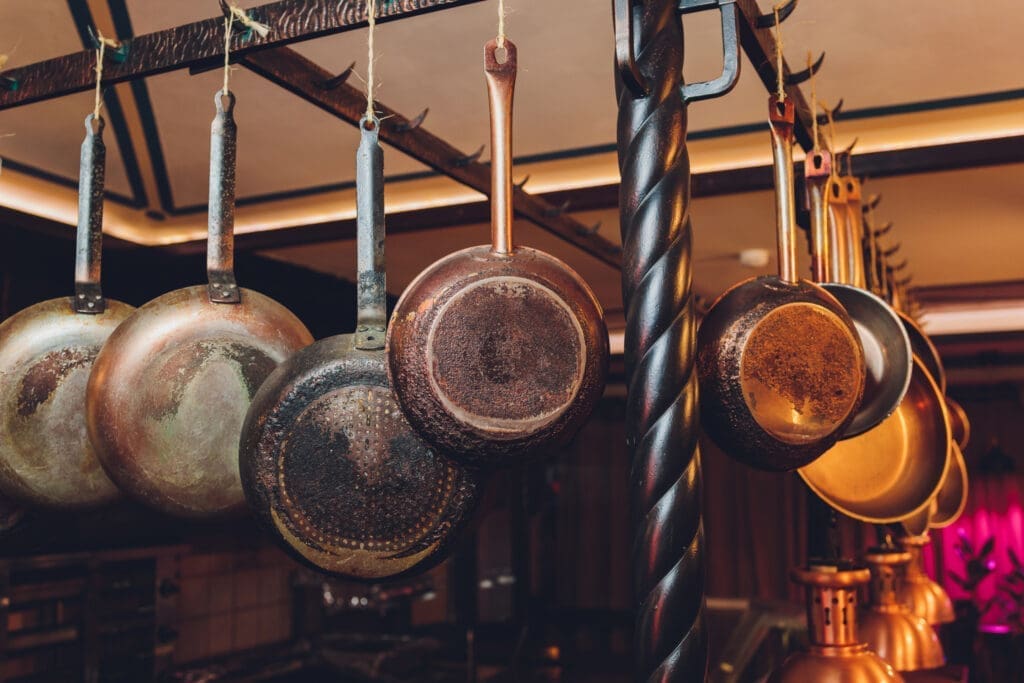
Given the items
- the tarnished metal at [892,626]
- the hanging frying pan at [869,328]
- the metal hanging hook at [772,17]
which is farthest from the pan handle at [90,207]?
the tarnished metal at [892,626]

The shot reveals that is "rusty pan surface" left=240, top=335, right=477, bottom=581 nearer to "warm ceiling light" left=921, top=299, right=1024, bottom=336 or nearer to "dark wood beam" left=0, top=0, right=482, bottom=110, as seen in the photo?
"dark wood beam" left=0, top=0, right=482, bottom=110

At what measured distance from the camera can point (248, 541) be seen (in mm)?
5258

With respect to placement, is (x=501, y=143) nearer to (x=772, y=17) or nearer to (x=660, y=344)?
(x=660, y=344)

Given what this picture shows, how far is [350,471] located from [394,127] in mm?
747

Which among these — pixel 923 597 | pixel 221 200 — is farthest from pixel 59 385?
pixel 923 597

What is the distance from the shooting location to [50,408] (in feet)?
3.81

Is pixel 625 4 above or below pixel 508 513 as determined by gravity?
above

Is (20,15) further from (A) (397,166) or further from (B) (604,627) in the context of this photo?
(B) (604,627)

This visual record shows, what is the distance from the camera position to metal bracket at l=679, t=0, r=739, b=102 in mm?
874

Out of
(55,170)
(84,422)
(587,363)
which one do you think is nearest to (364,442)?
(587,363)

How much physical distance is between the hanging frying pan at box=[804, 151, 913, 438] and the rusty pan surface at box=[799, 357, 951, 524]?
14 centimetres

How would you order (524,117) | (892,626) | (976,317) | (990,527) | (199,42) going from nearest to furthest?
(199,42)
(892,626)
(524,117)
(976,317)
(990,527)

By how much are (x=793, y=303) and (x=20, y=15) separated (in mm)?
1951

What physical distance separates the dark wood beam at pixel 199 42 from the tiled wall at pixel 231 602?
12.1ft
